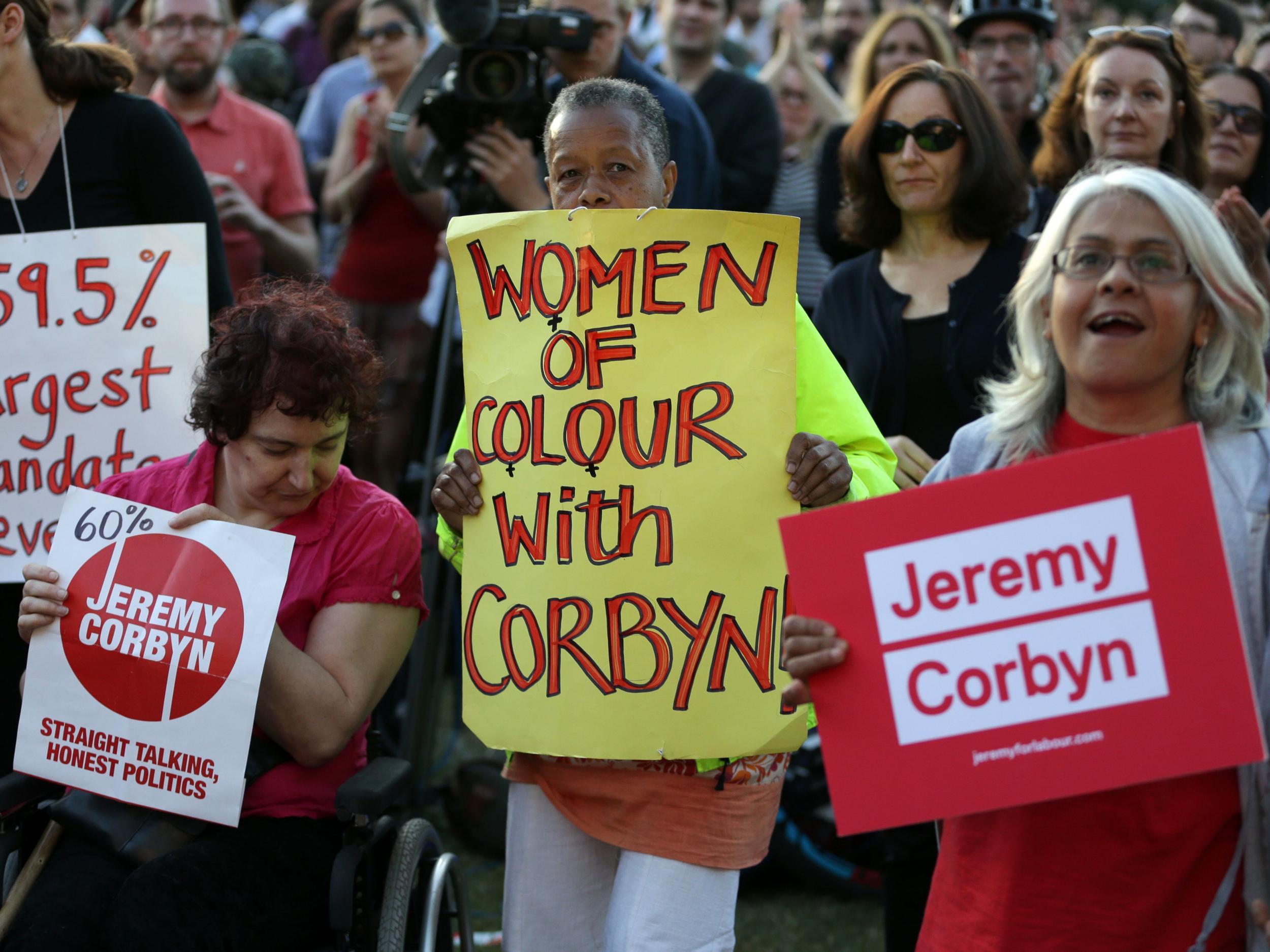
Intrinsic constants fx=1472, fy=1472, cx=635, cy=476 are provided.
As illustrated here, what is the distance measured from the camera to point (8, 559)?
322 centimetres

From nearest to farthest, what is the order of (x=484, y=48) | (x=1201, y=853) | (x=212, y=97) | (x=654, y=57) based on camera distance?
(x=1201, y=853) < (x=484, y=48) < (x=212, y=97) < (x=654, y=57)

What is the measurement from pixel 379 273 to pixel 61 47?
7.52ft

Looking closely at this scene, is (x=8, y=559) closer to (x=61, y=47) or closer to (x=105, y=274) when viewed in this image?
(x=105, y=274)

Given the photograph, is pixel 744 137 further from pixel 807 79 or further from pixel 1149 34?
pixel 1149 34

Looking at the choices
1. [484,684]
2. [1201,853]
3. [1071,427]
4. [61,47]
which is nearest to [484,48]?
[61,47]

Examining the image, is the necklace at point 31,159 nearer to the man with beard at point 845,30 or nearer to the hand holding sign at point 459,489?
the hand holding sign at point 459,489

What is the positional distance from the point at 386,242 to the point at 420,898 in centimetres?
319

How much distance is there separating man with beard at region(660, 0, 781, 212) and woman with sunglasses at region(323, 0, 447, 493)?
3.39ft

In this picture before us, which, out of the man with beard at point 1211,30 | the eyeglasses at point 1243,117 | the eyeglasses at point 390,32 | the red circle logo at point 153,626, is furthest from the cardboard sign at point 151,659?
the man with beard at point 1211,30

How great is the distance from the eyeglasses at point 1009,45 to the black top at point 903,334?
1.48 metres

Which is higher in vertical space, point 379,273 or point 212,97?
point 212,97

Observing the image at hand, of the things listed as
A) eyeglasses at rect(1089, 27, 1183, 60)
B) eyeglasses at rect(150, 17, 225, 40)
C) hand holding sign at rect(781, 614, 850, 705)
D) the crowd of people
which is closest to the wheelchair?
the crowd of people

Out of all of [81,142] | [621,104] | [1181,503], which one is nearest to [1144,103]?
[621,104]

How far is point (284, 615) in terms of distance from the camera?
2.79 metres
